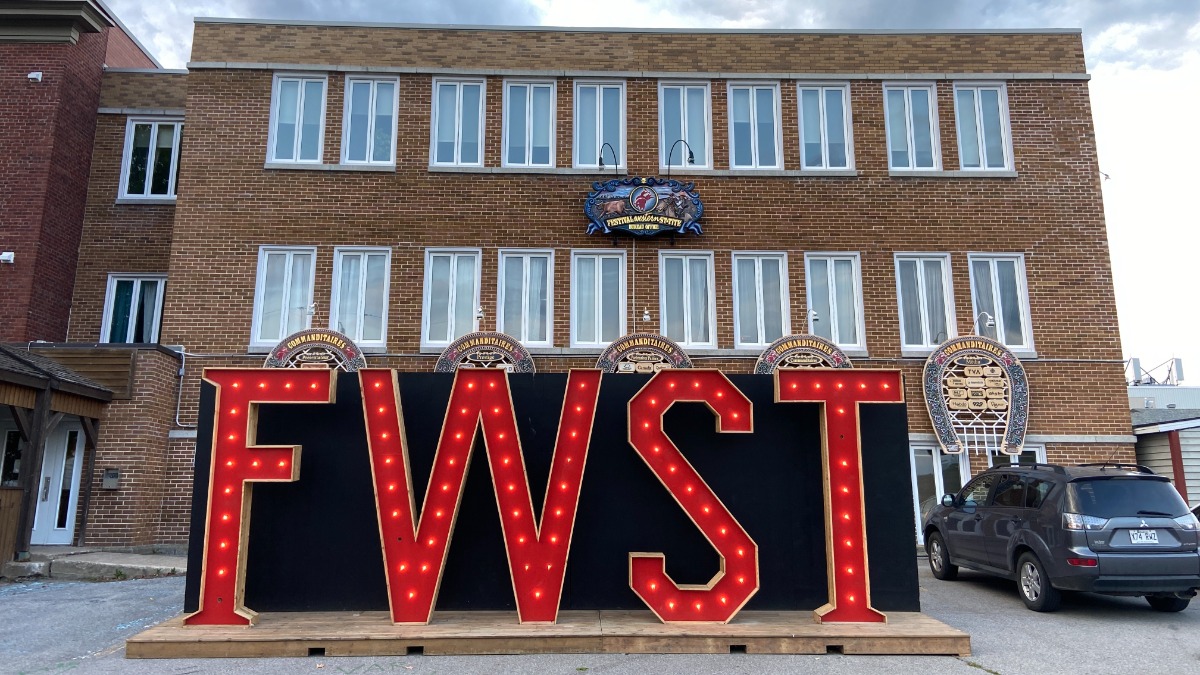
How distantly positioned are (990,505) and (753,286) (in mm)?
6326

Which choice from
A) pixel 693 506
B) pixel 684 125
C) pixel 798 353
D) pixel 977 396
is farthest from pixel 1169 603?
pixel 684 125

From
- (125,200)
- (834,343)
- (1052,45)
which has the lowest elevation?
(834,343)

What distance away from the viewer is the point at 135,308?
17.5 metres

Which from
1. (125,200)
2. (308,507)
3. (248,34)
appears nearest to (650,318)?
(308,507)

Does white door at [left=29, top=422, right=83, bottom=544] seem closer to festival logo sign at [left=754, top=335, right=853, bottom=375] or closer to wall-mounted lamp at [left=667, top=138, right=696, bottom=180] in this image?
wall-mounted lamp at [left=667, top=138, right=696, bottom=180]

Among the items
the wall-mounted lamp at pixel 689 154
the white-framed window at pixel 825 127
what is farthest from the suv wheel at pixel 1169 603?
the wall-mounted lamp at pixel 689 154

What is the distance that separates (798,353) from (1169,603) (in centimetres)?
666

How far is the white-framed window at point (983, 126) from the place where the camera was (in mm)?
16141

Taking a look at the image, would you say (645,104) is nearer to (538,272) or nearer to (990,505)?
(538,272)

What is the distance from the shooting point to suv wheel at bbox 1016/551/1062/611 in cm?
927

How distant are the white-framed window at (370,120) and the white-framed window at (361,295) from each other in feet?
6.35

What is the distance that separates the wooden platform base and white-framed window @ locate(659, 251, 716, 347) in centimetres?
817

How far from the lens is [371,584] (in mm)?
8188

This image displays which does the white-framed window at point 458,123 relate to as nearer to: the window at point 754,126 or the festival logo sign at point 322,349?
the festival logo sign at point 322,349
